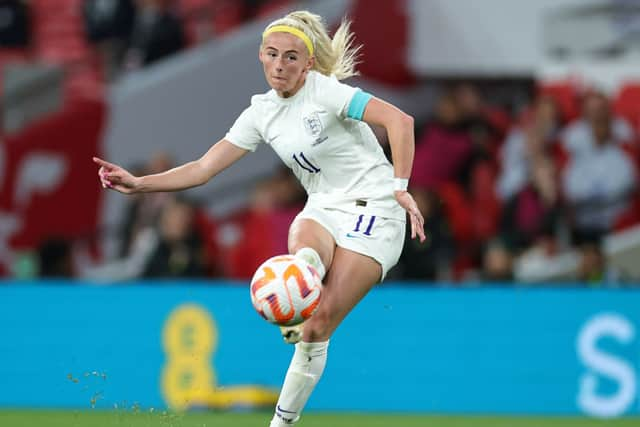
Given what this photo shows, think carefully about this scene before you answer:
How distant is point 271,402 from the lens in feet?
39.0

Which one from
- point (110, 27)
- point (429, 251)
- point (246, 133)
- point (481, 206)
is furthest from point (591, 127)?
point (246, 133)

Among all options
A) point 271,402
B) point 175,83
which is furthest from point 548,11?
point 271,402

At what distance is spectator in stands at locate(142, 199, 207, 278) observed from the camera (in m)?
12.6

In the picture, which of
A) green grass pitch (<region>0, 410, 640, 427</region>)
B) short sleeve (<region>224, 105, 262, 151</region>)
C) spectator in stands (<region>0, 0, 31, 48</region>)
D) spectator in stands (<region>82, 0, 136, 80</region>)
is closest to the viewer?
short sleeve (<region>224, 105, 262, 151</region>)

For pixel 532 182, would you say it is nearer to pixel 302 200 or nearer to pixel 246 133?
pixel 302 200

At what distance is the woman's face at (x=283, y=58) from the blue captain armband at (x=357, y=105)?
33 cm

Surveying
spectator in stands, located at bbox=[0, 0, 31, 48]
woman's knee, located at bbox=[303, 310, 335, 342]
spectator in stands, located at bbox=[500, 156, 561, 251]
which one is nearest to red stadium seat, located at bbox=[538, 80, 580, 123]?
spectator in stands, located at bbox=[500, 156, 561, 251]

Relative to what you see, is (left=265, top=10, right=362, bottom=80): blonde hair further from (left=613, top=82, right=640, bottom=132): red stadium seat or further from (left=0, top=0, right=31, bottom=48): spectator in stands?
(left=0, top=0, right=31, bottom=48): spectator in stands

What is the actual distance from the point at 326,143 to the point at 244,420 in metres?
3.66

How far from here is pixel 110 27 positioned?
15.4 m

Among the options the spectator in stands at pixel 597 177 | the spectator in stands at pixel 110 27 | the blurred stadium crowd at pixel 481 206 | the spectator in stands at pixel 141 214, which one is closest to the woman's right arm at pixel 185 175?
the blurred stadium crowd at pixel 481 206

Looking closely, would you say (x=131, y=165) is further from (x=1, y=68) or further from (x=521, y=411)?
(x=521, y=411)

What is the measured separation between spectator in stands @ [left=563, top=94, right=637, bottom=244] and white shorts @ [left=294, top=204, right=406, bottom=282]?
546cm

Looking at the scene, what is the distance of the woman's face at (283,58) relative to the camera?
7.73 metres
